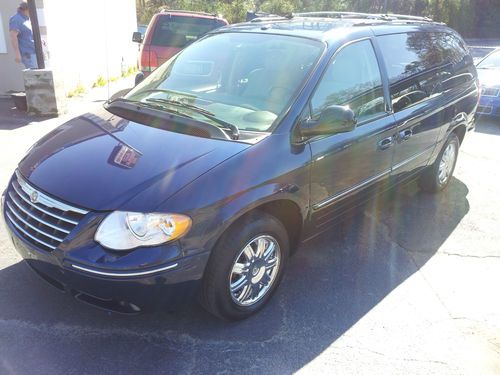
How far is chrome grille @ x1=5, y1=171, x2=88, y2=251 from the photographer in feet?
8.39

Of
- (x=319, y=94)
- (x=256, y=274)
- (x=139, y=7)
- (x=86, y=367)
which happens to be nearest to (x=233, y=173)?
(x=256, y=274)

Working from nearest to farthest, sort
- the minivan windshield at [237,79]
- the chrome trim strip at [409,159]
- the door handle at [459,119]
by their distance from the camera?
the minivan windshield at [237,79]
the chrome trim strip at [409,159]
the door handle at [459,119]

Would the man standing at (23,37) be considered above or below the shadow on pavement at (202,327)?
above

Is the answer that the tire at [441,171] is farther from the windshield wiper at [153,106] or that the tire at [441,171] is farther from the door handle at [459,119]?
the windshield wiper at [153,106]

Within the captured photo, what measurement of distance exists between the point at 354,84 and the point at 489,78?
763 centimetres

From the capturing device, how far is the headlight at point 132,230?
97.1 inches

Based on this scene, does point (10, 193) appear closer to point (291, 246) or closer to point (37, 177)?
point (37, 177)

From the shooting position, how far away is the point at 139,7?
1154 inches

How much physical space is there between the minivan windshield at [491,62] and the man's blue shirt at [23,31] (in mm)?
9429

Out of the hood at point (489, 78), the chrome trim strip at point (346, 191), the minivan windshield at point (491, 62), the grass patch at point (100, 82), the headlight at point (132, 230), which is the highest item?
the headlight at point (132, 230)

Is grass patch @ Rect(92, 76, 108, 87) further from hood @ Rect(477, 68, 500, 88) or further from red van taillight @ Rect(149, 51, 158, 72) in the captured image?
hood @ Rect(477, 68, 500, 88)

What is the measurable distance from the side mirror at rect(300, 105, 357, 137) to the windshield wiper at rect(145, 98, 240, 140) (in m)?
0.45

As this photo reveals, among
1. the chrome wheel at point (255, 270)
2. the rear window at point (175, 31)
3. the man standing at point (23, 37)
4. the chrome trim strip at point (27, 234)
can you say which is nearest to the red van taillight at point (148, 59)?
the rear window at point (175, 31)

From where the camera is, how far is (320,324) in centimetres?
312
